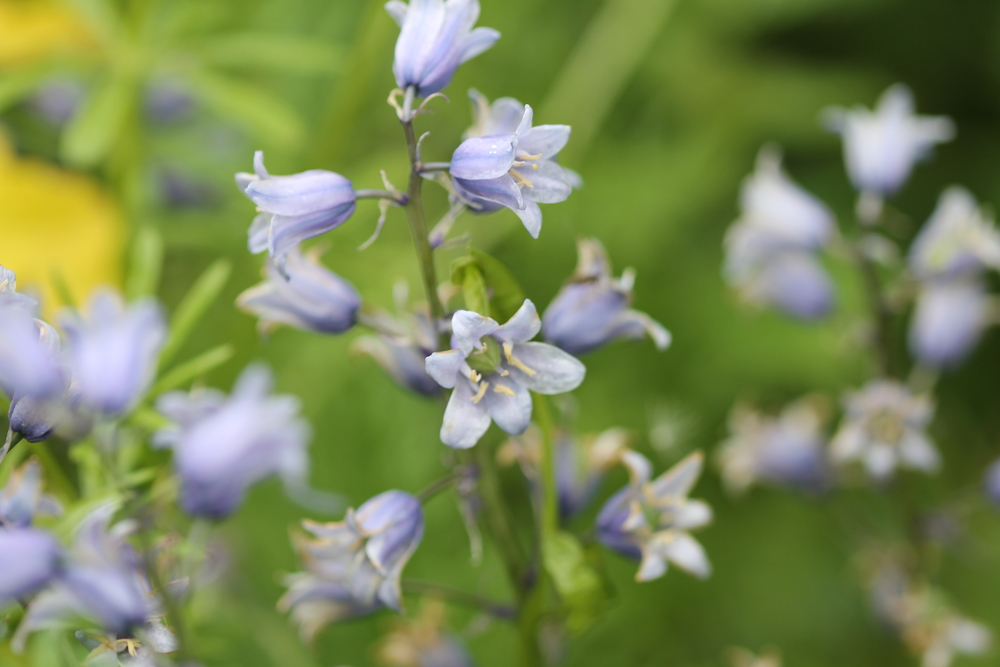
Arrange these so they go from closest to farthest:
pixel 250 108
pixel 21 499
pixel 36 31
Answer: pixel 21 499, pixel 250 108, pixel 36 31

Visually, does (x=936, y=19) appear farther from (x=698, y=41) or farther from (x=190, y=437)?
(x=190, y=437)

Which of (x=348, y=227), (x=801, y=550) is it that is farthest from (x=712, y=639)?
(x=348, y=227)

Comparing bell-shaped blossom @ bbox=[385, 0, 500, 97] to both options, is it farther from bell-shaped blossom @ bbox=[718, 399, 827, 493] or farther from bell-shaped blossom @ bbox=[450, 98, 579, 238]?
bell-shaped blossom @ bbox=[718, 399, 827, 493]

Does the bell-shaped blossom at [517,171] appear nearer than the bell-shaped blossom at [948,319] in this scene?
Yes

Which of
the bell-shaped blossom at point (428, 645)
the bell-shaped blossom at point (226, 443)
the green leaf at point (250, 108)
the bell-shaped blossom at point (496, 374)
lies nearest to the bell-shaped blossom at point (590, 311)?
the bell-shaped blossom at point (496, 374)

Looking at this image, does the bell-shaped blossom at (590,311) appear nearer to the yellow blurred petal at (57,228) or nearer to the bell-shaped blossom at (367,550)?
the bell-shaped blossom at (367,550)

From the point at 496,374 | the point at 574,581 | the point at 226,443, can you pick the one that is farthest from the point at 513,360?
the point at 226,443

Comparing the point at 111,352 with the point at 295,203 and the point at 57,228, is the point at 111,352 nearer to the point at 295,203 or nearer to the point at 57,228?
the point at 295,203

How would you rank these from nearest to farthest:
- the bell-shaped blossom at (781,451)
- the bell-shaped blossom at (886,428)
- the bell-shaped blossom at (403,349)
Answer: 1. the bell-shaped blossom at (403,349)
2. the bell-shaped blossom at (886,428)
3. the bell-shaped blossom at (781,451)
